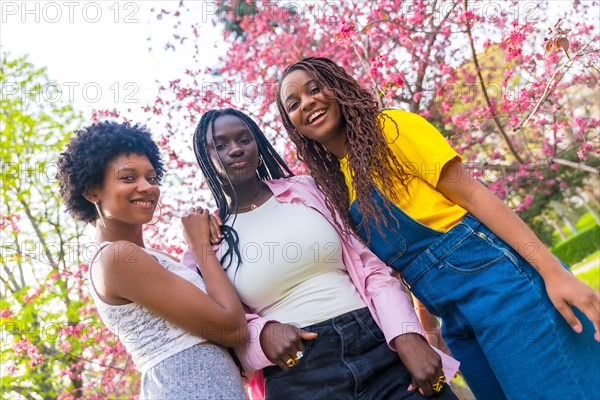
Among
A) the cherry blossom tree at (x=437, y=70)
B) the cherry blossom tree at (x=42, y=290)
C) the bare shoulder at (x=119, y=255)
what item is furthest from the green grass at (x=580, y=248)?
the bare shoulder at (x=119, y=255)

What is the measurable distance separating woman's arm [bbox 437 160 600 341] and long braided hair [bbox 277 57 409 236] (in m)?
0.19

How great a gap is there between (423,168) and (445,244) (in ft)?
0.95

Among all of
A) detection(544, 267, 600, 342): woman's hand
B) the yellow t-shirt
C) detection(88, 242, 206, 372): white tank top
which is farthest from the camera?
the yellow t-shirt

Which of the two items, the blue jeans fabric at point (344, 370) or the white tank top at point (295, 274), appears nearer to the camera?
the blue jeans fabric at point (344, 370)

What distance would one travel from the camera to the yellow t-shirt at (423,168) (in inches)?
78.1

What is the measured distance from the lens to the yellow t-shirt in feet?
6.51

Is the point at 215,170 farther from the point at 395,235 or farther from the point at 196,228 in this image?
the point at 395,235

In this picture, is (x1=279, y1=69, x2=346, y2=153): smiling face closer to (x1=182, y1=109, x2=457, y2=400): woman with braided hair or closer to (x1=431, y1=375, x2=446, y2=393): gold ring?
(x1=182, y1=109, x2=457, y2=400): woman with braided hair

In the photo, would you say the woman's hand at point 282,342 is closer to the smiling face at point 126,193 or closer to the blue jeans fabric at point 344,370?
the blue jeans fabric at point 344,370

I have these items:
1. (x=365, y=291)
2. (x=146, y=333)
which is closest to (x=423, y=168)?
(x=365, y=291)

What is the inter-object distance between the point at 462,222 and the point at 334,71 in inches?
33.0

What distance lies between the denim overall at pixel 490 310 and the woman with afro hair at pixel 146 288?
0.67 meters

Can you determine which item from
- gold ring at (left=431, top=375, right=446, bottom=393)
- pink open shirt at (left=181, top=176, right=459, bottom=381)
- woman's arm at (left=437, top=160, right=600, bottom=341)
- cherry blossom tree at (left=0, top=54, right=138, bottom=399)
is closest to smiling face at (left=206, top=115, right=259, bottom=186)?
pink open shirt at (left=181, top=176, right=459, bottom=381)

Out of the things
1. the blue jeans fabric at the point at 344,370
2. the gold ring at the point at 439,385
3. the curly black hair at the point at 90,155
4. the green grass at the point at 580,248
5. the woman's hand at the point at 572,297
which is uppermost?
the curly black hair at the point at 90,155
